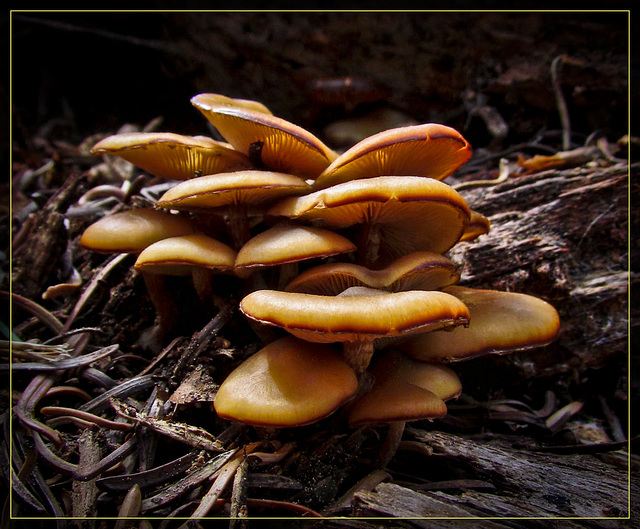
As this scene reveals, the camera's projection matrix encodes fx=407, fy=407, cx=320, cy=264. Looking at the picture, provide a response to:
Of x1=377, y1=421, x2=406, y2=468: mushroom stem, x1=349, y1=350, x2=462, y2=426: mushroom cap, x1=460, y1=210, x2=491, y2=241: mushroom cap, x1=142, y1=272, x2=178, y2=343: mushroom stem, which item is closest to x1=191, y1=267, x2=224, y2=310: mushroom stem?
x1=142, y1=272, x2=178, y2=343: mushroom stem

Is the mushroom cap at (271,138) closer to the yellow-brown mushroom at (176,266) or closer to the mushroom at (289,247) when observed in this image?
the mushroom at (289,247)

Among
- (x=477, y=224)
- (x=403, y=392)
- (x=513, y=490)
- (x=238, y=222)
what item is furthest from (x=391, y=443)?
(x=238, y=222)

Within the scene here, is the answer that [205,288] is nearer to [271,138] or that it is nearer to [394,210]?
[271,138]

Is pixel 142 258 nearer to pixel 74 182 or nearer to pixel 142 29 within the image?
pixel 74 182

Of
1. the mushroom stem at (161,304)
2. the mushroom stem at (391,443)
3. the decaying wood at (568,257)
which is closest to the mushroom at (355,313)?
the mushroom stem at (391,443)

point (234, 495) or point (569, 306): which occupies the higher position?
point (569, 306)

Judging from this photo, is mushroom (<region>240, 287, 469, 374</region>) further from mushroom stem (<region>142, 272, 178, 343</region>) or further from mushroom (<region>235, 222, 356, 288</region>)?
mushroom stem (<region>142, 272, 178, 343</region>)

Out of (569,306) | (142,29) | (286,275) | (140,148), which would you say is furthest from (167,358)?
(142,29)

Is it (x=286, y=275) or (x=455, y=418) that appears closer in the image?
(x=286, y=275)
